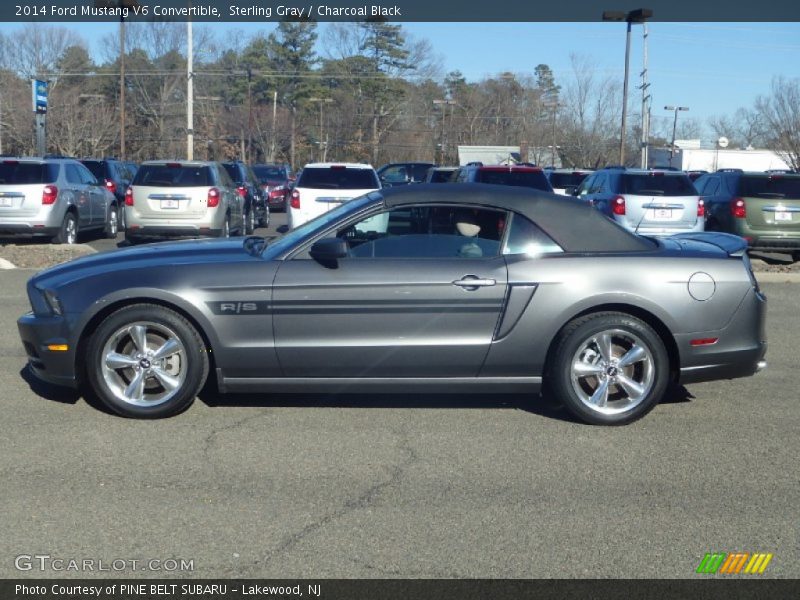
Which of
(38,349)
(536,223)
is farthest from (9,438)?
(536,223)

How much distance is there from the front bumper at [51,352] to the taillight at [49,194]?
462 inches

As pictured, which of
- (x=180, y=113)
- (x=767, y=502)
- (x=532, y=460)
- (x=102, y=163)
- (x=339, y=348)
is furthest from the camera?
(x=180, y=113)

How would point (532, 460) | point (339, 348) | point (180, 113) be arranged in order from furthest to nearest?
point (180, 113)
point (339, 348)
point (532, 460)

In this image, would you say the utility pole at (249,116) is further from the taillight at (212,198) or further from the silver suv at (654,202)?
Result: the silver suv at (654,202)

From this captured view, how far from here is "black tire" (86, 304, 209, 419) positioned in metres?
6.21

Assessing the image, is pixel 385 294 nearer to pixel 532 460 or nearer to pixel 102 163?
pixel 532 460

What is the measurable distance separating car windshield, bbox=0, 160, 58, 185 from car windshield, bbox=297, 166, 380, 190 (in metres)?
4.74

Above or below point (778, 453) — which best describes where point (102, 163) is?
above

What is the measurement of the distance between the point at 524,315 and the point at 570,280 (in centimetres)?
39

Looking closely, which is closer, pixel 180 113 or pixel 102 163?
pixel 102 163

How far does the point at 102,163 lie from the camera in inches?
960

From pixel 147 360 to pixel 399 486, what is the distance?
2077mm

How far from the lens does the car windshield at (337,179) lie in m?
17.3

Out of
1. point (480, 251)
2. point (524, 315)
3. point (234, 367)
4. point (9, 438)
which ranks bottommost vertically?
point (9, 438)
